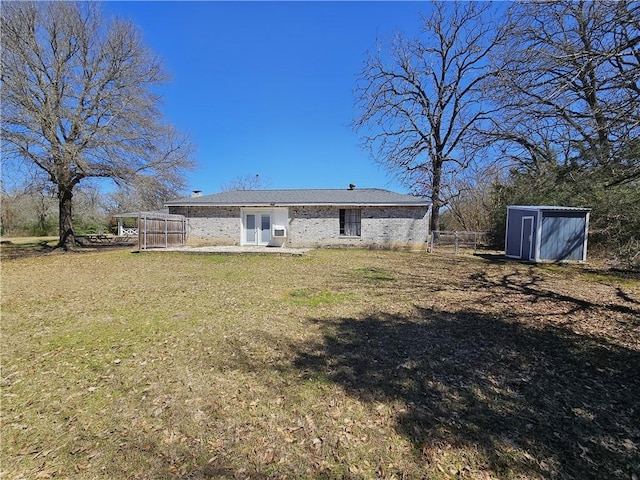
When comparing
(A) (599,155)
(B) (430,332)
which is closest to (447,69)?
(A) (599,155)

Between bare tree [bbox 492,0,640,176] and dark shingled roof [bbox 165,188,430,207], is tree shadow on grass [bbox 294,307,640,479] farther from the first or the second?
dark shingled roof [bbox 165,188,430,207]

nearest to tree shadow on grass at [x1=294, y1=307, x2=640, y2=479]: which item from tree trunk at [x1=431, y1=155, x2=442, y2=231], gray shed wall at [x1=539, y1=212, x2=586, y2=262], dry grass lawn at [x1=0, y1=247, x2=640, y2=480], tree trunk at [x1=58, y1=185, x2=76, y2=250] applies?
dry grass lawn at [x1=0, y1=247, x2=640, y2=480]

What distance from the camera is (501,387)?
3492mm

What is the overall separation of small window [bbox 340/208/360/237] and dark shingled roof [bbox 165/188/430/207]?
0.70 m

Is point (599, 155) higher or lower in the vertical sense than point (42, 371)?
higher

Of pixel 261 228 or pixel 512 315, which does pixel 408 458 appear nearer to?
pixel 512 315

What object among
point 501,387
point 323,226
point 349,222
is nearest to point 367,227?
point 349,222

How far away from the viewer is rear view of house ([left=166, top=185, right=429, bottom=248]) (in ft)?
58.4

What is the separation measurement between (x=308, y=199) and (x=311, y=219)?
4.02 feet

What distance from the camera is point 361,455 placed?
8.22ft

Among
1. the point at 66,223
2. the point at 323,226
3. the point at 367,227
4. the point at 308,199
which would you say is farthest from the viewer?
the point at 308,199

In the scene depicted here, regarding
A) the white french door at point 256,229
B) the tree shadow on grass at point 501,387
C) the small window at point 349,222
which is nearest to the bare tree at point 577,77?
the tree shadow on grass at point 501,387

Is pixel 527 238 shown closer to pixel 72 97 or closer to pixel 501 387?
pixel 501 387

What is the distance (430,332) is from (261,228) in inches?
594
